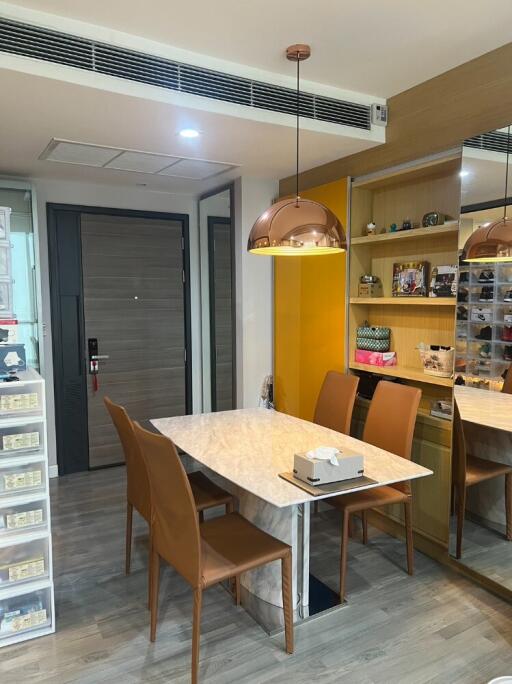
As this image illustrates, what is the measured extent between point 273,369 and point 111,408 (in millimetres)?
1878

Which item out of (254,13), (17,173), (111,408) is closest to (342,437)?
(111,408)

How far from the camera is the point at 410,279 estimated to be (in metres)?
3.32

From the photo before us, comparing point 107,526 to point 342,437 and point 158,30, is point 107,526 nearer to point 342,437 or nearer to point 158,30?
point 342,437

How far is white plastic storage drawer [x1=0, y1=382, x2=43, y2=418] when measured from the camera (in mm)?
2301

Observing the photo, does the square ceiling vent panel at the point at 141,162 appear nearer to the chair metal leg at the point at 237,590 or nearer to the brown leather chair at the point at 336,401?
the brown leather chair at the point at 336,401

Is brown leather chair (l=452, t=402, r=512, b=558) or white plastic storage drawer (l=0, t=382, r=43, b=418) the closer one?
white plastic storage drawer (l=0, t=382, r=43, b=418)

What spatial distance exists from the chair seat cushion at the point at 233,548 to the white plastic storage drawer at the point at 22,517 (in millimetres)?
753

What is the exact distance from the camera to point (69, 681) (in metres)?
2.10

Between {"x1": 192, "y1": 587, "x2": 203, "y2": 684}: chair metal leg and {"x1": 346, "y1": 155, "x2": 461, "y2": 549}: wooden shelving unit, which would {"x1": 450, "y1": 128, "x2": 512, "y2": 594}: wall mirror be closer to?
{"x1": 346, "y1": 155, "x2": 461, "y2": 549}: wooden shelving unit

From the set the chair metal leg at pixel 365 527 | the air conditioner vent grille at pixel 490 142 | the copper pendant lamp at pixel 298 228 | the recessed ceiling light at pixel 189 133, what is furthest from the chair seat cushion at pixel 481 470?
the recessed ceiling light at pixel 189 133

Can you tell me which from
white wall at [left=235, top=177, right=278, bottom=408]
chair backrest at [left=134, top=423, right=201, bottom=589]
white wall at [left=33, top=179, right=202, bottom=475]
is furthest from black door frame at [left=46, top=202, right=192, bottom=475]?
chair backrest at [left=134, top=423, right=201, bottom=589]

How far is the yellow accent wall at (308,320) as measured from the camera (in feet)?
11.8

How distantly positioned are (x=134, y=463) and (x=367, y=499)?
4.03 feet

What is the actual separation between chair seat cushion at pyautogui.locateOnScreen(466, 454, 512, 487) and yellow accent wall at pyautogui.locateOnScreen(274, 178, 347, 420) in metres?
1.10
